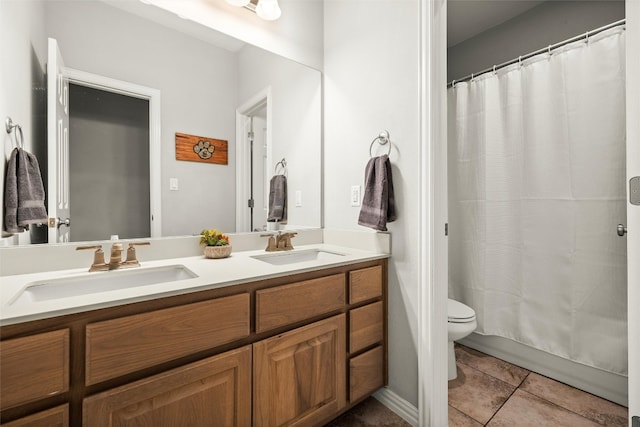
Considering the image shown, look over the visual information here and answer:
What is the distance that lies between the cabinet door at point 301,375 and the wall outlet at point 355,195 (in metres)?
0.66

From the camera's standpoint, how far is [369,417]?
150cm

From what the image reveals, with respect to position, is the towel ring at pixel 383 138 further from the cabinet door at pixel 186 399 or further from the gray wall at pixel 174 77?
the cabinet door at pixel 186 399

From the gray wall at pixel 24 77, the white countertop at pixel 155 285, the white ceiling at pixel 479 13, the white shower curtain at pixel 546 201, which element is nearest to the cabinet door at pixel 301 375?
the white countertop at pixel 155 285

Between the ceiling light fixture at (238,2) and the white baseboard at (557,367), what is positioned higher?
the ceiling light fixture at (238,2)

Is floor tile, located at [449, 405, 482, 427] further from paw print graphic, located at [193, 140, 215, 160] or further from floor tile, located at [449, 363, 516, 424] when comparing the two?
paw print graphic, located at [193, 140, 215, 160]

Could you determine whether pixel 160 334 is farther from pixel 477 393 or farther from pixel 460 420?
pixel 477 393

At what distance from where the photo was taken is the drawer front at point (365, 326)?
→ 1.42 meters

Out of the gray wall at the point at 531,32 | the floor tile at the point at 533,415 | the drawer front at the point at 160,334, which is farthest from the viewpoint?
the gray wall at the point at 531,32

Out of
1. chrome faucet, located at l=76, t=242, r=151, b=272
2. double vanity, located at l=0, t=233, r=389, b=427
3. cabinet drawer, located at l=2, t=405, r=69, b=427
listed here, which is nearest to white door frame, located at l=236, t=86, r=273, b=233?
double vanity, located at l=0, t=233, r=389, b=427

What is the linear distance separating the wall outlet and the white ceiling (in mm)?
1543

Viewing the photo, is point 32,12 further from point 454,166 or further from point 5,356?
point 454,166

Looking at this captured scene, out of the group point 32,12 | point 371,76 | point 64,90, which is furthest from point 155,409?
point 371,76

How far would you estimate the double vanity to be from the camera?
750 mm

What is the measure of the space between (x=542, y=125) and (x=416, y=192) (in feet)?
3.62
